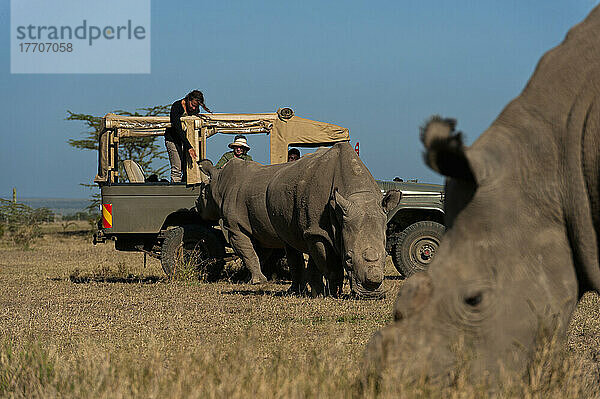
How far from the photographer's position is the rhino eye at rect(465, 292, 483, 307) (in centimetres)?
316

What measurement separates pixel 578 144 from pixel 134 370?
7.76 ft

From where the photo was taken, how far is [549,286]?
3.14 meters

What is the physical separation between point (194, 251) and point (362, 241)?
4155mm

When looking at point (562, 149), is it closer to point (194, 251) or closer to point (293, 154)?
point (194, 251)

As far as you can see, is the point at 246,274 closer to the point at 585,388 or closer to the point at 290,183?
the point at 290,183

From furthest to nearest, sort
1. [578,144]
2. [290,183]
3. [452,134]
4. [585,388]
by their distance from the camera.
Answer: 1. [290,183]
2. [585,388]
3. [578,144]
4. [452,134]

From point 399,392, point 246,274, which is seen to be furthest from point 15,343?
point 246,274

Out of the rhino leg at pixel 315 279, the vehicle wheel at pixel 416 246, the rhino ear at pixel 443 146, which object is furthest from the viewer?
the vehicle wheel at pixel 416 246

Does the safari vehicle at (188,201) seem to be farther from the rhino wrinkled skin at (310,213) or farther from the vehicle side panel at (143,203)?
the rhino wrinkled skin at (310,213)

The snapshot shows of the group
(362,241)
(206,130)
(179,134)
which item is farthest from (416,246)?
(362,241)

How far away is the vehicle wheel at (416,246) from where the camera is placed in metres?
11.9

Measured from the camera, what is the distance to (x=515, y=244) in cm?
314

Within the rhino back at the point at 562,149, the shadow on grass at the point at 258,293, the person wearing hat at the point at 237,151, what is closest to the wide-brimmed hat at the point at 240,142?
the person wearing hat at the point at 237,151

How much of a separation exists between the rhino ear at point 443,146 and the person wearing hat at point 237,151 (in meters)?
9.73
